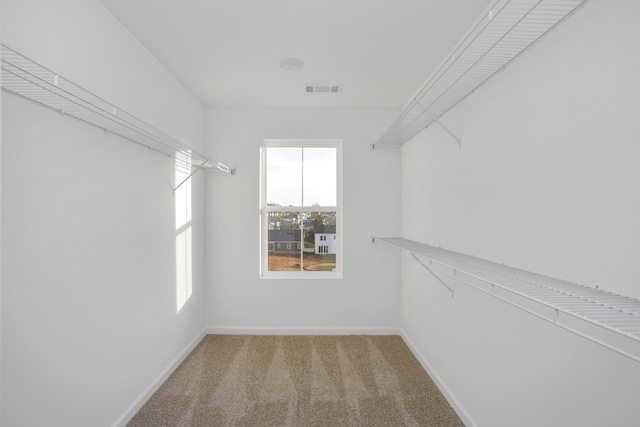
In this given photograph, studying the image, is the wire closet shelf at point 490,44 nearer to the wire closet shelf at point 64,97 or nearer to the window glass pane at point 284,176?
the wire closet shelf at point 64,97

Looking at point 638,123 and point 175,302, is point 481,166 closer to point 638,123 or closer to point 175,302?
point 638,123

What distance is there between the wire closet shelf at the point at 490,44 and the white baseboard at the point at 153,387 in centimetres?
257

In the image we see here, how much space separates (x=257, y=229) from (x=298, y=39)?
1916mm

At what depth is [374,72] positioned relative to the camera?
254 cm

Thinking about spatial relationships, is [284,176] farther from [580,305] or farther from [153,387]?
[580,305]

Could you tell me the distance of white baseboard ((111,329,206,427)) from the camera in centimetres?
196

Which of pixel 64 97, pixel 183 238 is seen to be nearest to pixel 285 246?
pixel 183 238

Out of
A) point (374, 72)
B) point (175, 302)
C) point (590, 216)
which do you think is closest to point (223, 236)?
point (175, 302)

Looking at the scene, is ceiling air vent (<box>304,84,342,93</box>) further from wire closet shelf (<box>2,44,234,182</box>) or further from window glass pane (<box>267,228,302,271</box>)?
window glass pane (<box>267,228,302,271</box>)

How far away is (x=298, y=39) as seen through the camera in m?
2.07

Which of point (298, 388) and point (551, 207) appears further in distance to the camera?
point (298, 388)

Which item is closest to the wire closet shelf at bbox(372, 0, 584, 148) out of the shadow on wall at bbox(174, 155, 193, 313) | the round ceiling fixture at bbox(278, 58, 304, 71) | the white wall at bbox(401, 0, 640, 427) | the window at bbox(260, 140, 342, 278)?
the white wall at bbox(401, 0, 640, 427)

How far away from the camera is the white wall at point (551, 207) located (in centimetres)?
103

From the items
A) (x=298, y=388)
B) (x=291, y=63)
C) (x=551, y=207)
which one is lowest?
(x=298, y=388)
